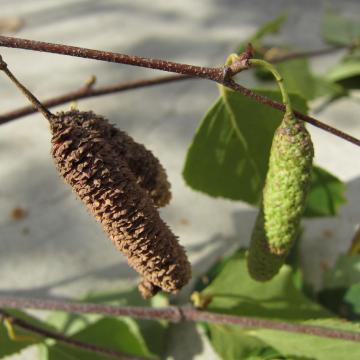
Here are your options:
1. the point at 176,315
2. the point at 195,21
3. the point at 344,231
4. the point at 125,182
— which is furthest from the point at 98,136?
the point at 195,21

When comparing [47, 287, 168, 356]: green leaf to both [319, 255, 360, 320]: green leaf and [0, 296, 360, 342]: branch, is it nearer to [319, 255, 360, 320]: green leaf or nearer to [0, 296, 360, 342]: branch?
[0, 296, 360, 342]: branch

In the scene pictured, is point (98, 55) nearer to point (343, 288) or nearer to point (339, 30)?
point (343, 288)

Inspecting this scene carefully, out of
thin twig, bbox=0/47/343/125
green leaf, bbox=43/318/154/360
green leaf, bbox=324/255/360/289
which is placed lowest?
green leaf, bbox=324/255/360/289

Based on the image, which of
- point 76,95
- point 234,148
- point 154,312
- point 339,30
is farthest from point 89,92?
point 339,30

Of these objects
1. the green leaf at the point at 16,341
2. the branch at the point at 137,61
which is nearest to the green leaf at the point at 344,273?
the branch at the point at 137,61

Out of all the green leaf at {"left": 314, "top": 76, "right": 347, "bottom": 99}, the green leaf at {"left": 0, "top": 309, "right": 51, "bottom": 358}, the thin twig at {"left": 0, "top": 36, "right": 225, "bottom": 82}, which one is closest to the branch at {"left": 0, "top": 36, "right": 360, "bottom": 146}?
the thin twig at {"left": 0, "top": 36, "right": 225, "bottom": 82}

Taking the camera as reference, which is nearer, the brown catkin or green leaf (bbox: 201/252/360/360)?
the brown catkin
